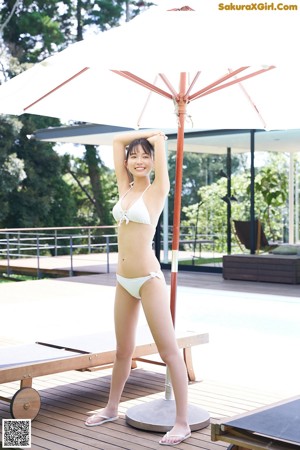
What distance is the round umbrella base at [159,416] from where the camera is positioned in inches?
157

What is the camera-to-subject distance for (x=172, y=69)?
328cm

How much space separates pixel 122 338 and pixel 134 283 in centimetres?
36

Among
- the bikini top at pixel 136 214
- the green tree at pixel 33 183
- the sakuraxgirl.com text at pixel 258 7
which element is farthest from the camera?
the green tree at pixel 33 183

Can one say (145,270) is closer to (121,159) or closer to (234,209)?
(121,159)

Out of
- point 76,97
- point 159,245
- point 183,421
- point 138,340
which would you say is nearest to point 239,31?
point 76,97

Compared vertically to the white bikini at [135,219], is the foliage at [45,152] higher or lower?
higher

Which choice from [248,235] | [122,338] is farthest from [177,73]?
[248,235]

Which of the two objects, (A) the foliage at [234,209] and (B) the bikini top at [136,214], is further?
(A) the foliage at [234,209]

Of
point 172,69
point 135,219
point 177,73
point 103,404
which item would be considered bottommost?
point 103,404

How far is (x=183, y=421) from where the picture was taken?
386 centimetres

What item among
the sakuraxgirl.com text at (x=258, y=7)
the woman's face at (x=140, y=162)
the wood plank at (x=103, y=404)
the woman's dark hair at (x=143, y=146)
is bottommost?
the wood plank at (x=103, y=404)

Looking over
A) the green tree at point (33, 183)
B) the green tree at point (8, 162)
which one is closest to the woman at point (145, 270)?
the green tree at point (8, 162)

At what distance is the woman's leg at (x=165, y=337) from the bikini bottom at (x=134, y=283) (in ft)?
0.07

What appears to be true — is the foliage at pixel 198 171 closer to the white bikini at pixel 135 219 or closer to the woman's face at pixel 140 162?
the woman's face at pixel 140 162
